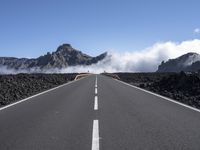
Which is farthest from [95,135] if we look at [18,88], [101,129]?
[18,88]

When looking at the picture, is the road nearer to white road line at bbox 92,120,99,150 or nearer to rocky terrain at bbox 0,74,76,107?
white road line at bbox 92,120,99,150

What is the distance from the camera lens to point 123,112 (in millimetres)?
12539

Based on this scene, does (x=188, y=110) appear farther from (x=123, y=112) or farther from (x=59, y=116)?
(x=59, y=116)

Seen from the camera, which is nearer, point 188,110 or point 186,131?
point 186,131

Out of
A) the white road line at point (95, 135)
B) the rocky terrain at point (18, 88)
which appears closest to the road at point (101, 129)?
the white road line at point (95, 135)

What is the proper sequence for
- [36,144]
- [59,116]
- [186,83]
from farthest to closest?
[186,83] < [59,116] < [36,144]

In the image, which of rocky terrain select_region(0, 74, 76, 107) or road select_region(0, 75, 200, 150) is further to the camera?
rocky terrain select_region(0, 74, 76, 107)

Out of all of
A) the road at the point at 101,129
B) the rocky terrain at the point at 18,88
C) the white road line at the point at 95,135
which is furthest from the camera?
the rocky terrain at the point at 18,88

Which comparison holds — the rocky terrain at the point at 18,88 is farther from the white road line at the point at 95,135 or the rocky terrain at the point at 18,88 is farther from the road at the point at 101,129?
the white road line at the point at 95,135

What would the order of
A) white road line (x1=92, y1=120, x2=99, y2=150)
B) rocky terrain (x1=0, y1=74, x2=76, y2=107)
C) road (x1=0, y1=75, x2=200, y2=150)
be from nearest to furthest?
1. white road line (x1=92, y1=120, x2=99, y2=150)
2. road (x1=0, y1=75, x2=200, y2=150)
3. rocky terrain (x1=0, y1=74, x2=76, y2=107)

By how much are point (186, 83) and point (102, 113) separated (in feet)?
48.2

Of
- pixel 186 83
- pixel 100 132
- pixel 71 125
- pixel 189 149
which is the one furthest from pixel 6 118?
pixel 186 83

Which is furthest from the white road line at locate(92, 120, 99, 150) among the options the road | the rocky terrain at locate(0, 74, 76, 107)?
the rocky terrain at locate(0, 74, 76, 107)

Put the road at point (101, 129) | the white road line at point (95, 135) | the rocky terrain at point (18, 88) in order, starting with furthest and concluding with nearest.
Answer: the rocky terrain at point (18, 88) < the road at point (101, 129) < the white road line at point (95, 135)
